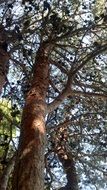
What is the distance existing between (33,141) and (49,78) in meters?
1.86

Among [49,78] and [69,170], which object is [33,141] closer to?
[49,78]

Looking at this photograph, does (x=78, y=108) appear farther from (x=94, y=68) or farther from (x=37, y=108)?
(x=37, y=108)

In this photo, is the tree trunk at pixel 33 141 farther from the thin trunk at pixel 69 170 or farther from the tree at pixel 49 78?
the thin trunk at pixel 69 170

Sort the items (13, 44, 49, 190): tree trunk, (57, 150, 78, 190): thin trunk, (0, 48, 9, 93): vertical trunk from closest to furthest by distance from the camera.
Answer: (13, 44, 49, 190): tree trunk < (0, 48, 9, 93): vertical trunk < (57, 150, 78, 190): thin trunk

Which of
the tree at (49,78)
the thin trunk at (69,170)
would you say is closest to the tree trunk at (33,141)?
the tree at (49,78)

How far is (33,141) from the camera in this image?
4.01 m

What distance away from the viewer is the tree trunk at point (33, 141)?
3.49 meters

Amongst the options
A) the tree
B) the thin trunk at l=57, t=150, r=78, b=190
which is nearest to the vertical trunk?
the tree

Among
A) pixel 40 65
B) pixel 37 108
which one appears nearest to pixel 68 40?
pixel 40 65

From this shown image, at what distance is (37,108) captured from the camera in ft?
14.9

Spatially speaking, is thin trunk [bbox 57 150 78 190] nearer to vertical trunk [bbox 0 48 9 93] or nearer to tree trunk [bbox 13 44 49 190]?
vertical trunk [bbox 0 48 9 93]

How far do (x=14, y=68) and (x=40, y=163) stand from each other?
13.6 ft

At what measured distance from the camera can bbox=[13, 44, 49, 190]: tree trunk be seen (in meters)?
3.49

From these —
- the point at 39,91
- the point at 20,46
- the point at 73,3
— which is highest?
the point at 73,3
